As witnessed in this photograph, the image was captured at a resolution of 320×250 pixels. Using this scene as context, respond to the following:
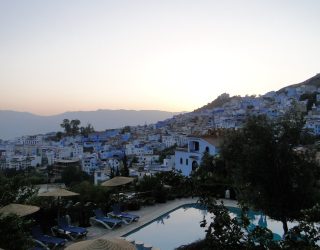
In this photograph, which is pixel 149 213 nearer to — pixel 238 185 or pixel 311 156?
pixel 238 185

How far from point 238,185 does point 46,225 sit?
644cm

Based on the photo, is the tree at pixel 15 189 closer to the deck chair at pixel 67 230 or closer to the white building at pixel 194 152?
the deck chair at pixel 67 230

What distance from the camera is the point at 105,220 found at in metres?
12.8

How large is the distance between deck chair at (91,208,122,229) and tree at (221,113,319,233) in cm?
520

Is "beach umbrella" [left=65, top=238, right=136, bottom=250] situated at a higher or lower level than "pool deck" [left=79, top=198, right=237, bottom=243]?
higher

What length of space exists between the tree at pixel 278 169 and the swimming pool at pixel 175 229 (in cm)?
264

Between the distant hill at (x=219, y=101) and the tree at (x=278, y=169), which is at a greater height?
the distant hill at (x=219, y=101)

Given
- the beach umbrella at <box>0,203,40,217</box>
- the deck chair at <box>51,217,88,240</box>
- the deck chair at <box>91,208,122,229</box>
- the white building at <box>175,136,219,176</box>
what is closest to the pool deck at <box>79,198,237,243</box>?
the deck chair at <box>91,208,122,229</box>

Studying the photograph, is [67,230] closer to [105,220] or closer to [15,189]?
[105,220]

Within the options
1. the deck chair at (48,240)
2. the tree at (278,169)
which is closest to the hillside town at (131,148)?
the deck chair at (48,240)

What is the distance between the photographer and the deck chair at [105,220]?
1271cm

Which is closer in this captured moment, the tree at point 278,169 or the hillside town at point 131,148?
the tree at point 278,169

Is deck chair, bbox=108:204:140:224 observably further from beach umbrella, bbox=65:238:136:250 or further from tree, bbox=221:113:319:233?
beach umbrella, bbox=65:238:136:250

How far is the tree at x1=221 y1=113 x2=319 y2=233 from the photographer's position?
→ 29.7ft
